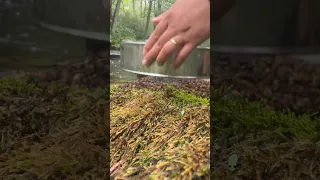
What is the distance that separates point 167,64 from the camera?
1264 mm

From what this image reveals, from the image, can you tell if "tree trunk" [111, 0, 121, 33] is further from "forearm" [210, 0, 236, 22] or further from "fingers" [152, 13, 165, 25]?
"forearm" [210, 0, 236, 22]

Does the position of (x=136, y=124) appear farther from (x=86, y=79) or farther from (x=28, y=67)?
(x=28, y=67)

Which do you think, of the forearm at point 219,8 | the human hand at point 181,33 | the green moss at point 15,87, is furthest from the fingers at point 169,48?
the green moss at point 15,87

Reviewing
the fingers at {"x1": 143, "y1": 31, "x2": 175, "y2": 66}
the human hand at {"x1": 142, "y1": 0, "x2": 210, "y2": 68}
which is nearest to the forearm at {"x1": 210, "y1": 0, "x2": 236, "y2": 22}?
the human hand at {"x1": 142, "y1": 0, "x2": 210, "y2": 68}

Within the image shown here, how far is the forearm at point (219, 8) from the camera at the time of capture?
1170mm

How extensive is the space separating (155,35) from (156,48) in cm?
4

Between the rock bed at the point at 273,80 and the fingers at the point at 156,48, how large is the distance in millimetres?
177

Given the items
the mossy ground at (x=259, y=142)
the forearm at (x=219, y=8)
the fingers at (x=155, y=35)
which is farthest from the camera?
the fingers at (x=155, y=35)

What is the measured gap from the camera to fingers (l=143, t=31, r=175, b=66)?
4.12 ft

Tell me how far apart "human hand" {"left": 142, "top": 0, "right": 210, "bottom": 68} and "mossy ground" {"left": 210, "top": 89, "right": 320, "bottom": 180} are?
18cm

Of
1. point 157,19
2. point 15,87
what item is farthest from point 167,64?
point 15,87

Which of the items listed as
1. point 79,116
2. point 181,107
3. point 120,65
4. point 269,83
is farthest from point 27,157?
point 269,83

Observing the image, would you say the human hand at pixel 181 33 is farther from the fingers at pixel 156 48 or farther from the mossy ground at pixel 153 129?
the mossy ground at pixel 153 129

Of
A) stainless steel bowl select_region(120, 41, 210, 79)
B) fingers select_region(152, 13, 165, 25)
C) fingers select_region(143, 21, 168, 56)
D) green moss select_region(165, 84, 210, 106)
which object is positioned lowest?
green moss select_region(165, 84, 210, 106)
